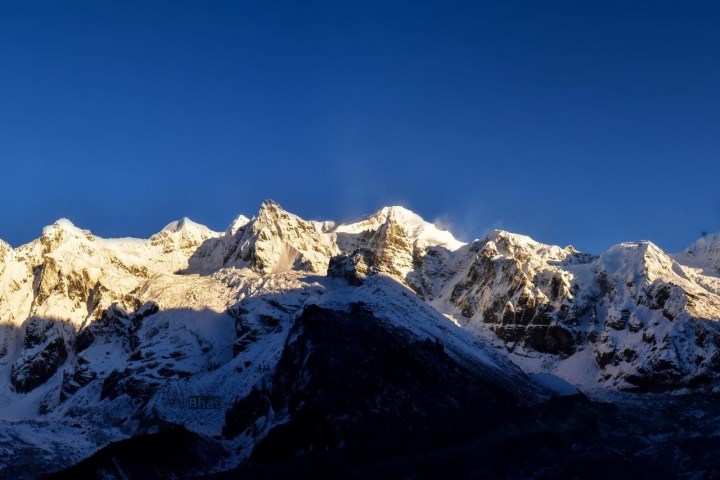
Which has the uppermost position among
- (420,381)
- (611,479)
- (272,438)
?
(420,381)

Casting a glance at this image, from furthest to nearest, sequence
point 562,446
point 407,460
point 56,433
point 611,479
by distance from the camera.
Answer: point 56,433 < point 562,446 < point 407,460 < point 611,479

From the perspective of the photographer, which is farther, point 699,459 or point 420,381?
point 420,381

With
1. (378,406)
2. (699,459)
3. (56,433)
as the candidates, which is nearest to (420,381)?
(378,406)

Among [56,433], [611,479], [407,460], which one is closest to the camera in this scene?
[611,479]

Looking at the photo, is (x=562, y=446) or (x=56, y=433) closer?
(x=562, y=446)

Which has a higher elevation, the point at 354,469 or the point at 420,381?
the point at 420,381

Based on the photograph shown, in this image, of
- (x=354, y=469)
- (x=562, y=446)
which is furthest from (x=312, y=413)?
(x=562, y=446)

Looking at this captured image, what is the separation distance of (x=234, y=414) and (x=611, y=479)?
295ft

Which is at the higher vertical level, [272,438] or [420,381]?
[420,381]

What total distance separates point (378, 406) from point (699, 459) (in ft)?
208

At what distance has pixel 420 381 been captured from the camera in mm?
194875

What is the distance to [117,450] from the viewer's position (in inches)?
6422

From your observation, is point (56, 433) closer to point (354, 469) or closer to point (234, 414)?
point (234, 414)

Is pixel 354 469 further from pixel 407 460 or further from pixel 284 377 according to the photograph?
pixel 284 377
